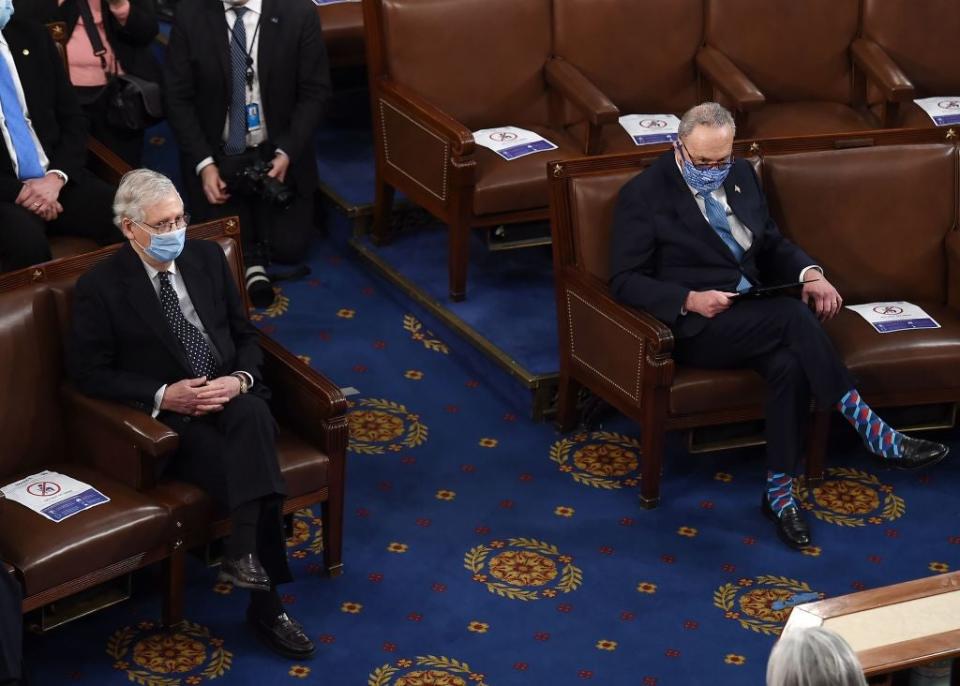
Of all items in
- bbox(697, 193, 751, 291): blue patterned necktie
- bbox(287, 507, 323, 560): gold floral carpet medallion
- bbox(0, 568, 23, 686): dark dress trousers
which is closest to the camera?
bbox(0, 568, 23, 686): dark dress trousers

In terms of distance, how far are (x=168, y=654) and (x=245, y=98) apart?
2.36 metres

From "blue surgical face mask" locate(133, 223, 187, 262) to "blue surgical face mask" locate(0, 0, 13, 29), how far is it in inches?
47.7

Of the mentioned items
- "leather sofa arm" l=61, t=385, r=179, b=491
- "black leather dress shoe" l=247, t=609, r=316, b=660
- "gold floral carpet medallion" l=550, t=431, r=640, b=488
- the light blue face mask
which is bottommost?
"gold floral carpet medallion" l=550, t=431, r=640, b=488

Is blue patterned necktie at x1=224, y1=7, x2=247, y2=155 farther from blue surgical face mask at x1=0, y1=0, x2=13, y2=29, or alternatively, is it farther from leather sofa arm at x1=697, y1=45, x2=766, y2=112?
leather sofa arm at x1=697, y1=45, x2=766, y2=112

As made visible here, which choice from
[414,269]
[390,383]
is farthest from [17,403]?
[414,269]

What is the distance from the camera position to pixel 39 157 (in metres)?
5.61

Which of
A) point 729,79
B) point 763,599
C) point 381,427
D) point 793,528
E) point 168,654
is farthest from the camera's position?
point 729,79

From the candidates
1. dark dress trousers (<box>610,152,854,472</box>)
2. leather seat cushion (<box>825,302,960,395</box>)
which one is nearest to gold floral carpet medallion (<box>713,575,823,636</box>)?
dark dress trousers (<box>610,152,854,472</box>)

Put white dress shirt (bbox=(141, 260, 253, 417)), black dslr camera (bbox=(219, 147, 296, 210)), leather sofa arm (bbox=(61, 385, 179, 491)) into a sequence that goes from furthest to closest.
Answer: black dslr camera (bbox=(219, 147, 296, 210))
white dress shirt (bbox=(141, 260, 253, 417))
leather sofa arm (bbox=(61, 385, 179, 491))

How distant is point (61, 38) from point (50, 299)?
1.58m

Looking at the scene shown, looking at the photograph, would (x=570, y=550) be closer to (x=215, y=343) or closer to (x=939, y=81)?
(x=215, y=343)

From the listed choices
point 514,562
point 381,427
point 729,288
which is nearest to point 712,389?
point 729,288

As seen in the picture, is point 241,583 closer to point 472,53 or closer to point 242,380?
point 242,380

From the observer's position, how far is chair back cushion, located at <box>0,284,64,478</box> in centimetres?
462
